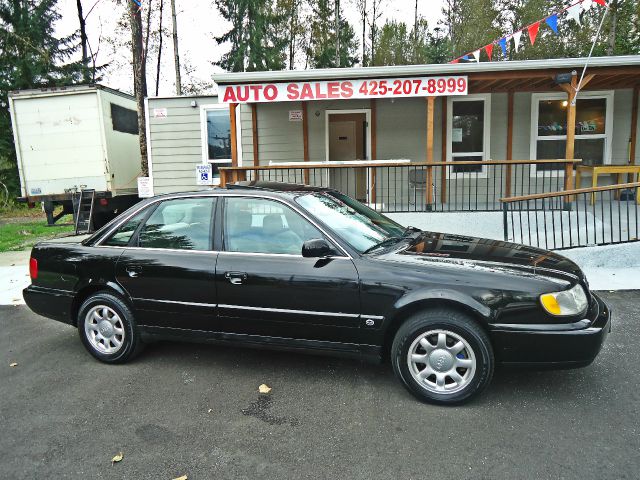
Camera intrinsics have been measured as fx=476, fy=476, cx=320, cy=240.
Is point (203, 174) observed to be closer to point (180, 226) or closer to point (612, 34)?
point (180, 226)

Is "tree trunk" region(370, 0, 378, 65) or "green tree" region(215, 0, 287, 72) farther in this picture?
"tree trunk" region(370, 0, 378, 65)

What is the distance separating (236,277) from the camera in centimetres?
365

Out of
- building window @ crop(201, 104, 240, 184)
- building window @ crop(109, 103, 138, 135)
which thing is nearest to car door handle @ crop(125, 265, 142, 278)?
building window @ crop(201, 104, 240, 184)

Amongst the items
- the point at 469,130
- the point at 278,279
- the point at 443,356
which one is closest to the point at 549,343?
the point at 443,356

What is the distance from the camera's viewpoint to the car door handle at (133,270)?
156 inches

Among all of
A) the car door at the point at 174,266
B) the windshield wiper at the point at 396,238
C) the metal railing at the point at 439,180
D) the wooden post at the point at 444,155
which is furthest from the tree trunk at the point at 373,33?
the car door at the point at 174,266

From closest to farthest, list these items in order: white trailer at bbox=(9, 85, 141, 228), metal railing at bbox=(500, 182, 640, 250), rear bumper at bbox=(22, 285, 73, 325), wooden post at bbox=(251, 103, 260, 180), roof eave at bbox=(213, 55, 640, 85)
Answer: rear bumper at bbox=(22, 285, 73, 325)
metal railing at bbox=(500, 182, 640, 250)
roof eave at bbox=(213, 55, 640, 85)
white trailer at bbox=(9, 85, 141, 228)
wooden post at bbox=(251, 103, 260, 180)

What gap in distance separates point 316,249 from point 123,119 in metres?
10.4

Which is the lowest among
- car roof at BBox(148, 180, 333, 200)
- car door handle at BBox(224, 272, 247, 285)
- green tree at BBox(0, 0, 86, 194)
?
car door handle at BBox(224, 272, 247, 285)

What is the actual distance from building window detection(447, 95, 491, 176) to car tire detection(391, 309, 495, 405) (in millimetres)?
8213

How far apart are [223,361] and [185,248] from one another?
105cm

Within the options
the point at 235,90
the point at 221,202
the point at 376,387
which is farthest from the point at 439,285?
the point at 235,90

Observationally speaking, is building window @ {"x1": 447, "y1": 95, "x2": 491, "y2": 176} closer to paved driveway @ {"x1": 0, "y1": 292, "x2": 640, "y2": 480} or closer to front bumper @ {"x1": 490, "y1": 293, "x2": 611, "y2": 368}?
paved driveway @ {"x1": 0, "y1": 292, "x2": 640, "y2": 480}

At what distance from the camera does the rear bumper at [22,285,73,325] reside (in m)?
Result: 4.26
